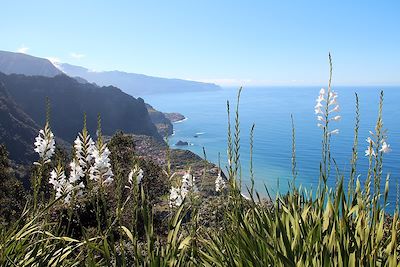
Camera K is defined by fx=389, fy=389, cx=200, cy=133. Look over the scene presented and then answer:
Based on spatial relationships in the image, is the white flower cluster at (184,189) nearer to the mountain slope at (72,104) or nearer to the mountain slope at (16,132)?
the mountain slope at (16,132)

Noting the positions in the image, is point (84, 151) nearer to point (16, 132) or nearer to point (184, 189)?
point (184, 189)

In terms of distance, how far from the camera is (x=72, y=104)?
145500 mm

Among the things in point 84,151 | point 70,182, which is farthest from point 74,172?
point 70,182

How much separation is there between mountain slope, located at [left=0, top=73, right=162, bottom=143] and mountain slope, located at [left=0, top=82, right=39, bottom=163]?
3501 centimetres

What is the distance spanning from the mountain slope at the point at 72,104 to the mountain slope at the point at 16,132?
115 feet

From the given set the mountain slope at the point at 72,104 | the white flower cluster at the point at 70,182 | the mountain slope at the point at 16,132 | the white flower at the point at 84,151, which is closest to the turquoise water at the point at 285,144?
the mountain slope at the point at 72,104

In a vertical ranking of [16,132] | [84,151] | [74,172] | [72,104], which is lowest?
[16,132]

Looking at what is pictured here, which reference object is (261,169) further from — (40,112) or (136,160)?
(136,160)

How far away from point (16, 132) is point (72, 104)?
65.1 metres

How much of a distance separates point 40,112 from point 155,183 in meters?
118

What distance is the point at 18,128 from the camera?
83375 mm

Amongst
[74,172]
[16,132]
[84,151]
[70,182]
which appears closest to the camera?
[84,151]

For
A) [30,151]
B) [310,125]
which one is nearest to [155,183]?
[30,151]

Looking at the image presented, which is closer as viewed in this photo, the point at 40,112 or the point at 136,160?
the point at 136,160
